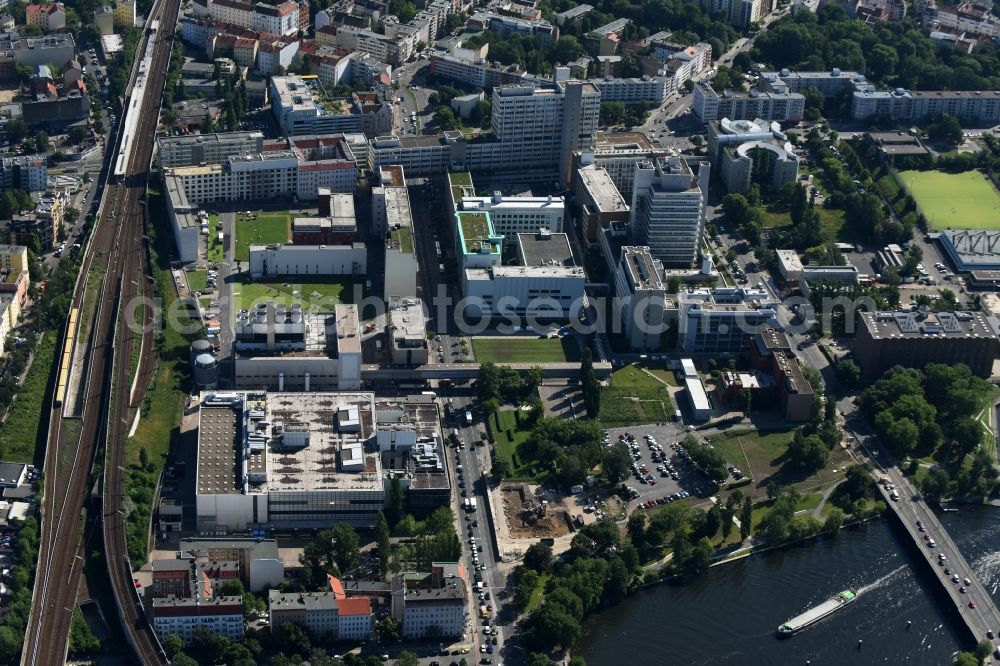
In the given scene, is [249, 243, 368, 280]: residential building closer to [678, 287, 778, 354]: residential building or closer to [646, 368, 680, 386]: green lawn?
[646, 368, 680, 386]: green lawn

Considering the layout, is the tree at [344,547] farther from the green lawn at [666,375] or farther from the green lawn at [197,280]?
the green lawn at [197,280]

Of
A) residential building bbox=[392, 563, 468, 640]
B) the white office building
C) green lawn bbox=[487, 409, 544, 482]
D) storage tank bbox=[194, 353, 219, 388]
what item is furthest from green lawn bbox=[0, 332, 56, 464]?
the white office building

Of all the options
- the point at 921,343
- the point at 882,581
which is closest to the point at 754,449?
the point at 882,581

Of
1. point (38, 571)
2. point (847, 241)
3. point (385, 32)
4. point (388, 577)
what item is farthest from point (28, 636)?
point (385, 32)

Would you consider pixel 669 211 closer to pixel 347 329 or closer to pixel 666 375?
pixel 666 375

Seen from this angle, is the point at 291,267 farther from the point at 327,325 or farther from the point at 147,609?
the point at 147,609

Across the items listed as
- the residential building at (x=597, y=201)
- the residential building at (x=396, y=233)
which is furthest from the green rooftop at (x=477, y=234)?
the residential building at (x=597, y=201)
